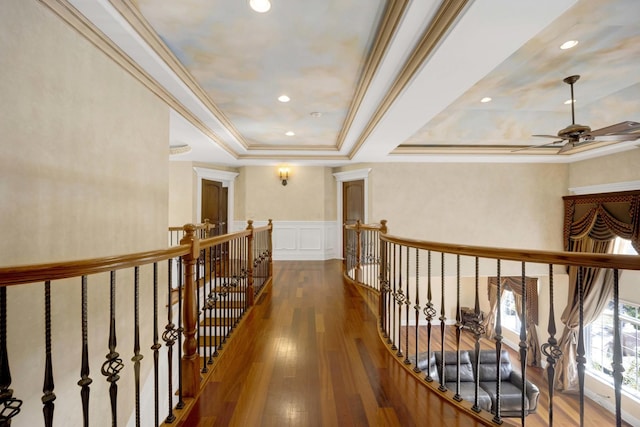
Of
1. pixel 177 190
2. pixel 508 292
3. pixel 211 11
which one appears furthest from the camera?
pixel 508 292

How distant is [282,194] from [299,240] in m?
1.27

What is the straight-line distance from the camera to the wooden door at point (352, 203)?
7.50 m

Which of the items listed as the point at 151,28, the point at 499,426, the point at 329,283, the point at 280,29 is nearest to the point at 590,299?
the point at 329,283

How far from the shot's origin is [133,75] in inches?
112

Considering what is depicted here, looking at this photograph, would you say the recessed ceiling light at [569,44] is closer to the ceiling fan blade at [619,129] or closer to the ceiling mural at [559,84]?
the ceiling mural at [559,84]

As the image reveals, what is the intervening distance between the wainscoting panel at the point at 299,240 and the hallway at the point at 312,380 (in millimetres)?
4039

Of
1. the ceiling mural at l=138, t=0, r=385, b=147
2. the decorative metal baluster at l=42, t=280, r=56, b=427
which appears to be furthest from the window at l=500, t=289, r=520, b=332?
the decorative metal baluster at l=42, t=280, r=56, b=427

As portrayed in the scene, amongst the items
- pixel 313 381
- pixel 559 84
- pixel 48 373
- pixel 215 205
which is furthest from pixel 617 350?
pixel 215 205

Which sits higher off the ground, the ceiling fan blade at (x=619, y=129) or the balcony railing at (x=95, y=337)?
the ceiling fan blade at (x=619, y=129)

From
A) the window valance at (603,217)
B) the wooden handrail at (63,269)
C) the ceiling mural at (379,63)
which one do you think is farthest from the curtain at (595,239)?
the wooden handrail at (63,269)

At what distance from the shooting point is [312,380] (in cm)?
209

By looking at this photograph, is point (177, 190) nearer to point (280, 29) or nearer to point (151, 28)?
point (151, 28)

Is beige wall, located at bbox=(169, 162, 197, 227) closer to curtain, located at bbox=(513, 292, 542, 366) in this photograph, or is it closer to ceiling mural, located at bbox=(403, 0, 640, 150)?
ceiling mural, located at bbox=(403, 0, 640, 150)

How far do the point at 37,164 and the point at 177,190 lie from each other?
16.8 feet
